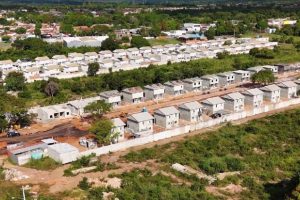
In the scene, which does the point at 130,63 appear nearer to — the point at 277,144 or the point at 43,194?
the point at 277,144

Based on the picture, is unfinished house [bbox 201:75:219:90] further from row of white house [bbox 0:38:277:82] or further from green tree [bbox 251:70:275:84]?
row of white house [bbox 0:38:277:82]

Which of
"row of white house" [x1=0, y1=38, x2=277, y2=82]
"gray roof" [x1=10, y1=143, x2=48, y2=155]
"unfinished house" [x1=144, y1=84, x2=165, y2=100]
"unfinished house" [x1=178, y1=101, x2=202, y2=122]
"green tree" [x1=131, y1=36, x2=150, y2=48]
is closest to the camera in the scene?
"gray roof" [x1=10, y1=143, x2=48, y2=155]

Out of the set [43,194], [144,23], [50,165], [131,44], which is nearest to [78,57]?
[131,44]

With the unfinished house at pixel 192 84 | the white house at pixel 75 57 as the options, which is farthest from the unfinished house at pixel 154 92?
the white house at pixel 75 57

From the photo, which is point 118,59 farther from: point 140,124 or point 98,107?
point 140,124

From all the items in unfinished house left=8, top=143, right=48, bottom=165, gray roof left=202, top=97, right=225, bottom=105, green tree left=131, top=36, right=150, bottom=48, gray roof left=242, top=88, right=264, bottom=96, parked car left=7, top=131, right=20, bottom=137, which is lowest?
parked car left=7, top=131, right=20, bottom=137

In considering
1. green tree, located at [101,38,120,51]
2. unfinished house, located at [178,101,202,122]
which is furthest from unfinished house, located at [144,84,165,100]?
green tree, located at [101,38,120,51]
